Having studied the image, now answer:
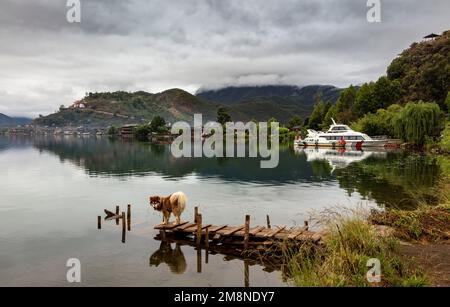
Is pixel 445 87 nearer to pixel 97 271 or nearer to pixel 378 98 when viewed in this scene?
pixel 378 98

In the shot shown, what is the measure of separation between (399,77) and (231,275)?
125m

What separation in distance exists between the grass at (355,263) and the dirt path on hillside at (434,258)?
37cm

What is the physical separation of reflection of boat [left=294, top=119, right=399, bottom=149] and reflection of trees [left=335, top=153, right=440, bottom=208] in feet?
113

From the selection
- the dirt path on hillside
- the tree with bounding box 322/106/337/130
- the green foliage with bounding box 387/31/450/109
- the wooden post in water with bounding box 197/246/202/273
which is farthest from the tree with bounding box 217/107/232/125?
the dirt path on hillside

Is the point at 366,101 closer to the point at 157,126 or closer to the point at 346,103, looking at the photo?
the point at 346,103

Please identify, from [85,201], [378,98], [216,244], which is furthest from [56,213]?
[378,98]

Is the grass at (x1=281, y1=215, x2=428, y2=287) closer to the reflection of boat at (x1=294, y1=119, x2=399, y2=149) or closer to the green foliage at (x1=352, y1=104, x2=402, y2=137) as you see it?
the reflection of boat at (x1=294, y1=119, x2=399, y2=149)

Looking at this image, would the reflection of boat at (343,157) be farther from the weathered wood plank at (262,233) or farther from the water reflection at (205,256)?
the water reflection at (205,256)

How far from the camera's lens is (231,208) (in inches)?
1157

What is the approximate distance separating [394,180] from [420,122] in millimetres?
40642

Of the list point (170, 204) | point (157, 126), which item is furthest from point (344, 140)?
point (157, 126)
